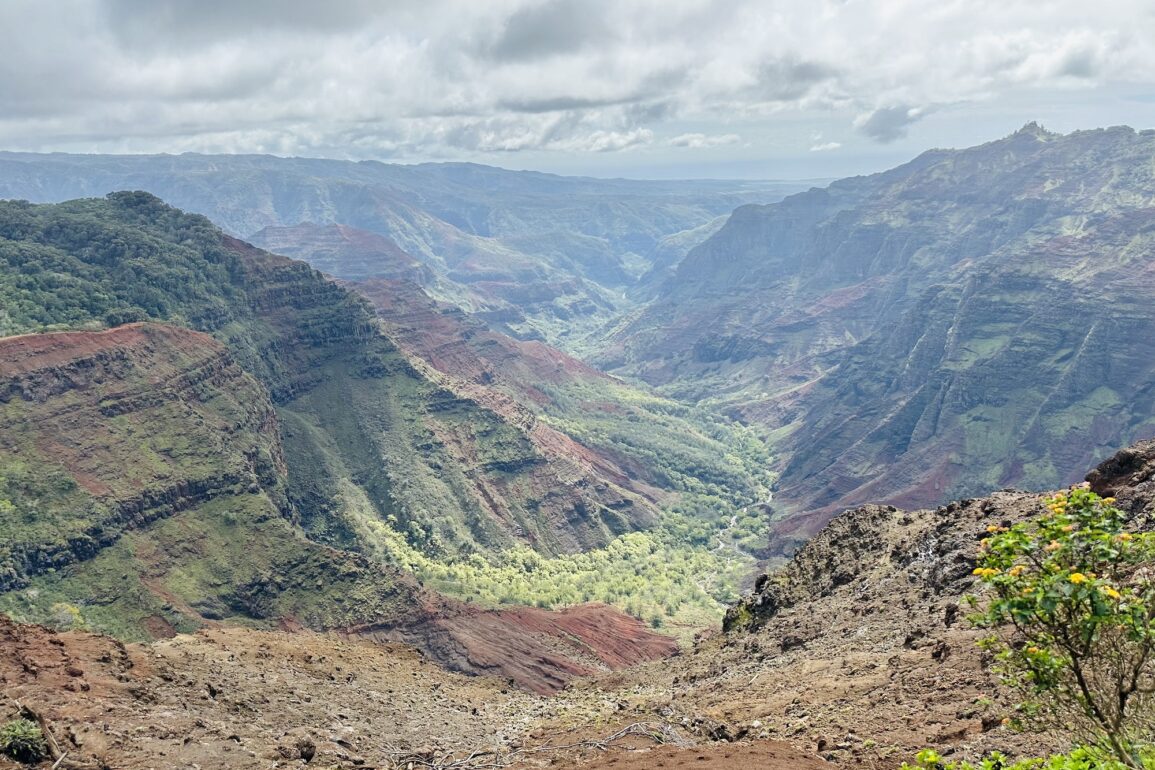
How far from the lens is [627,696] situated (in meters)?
56.3

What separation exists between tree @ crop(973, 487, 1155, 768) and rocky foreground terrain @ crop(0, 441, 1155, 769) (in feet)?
15.6

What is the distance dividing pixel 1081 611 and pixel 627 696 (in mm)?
45642

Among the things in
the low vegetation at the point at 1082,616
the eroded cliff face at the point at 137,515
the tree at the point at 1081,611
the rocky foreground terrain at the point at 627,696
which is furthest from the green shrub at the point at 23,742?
the eroded cliff face at the point at 137,515

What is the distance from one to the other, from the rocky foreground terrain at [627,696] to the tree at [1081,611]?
15.6 ft

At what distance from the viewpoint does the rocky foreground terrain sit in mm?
30594

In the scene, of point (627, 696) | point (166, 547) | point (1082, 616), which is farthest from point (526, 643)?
point (1082, 616)

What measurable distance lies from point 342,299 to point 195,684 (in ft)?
524

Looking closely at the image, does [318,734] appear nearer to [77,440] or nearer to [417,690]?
[417,690]

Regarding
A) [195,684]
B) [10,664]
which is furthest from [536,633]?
[10,664]

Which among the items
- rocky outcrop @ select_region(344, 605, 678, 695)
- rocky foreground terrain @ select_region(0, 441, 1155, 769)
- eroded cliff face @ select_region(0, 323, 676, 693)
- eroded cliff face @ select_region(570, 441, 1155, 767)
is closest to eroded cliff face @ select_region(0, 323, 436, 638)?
eroded cliff face @ select_region(0, 323, 676, 693)

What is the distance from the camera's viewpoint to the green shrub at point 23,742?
28047 millimetres

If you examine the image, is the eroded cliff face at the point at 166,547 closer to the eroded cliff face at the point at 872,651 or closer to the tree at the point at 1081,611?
the eroded cliff face at the point at 872,651

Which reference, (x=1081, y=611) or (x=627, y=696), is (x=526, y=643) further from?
(x=1081, y=611)

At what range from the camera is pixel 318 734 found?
130 feet
